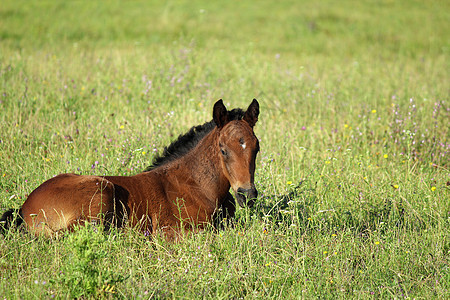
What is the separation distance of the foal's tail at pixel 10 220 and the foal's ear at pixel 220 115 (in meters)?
2.14

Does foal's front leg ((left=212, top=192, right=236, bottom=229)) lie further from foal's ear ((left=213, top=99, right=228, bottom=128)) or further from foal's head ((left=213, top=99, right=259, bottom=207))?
foal's ear ((left=213, top=99, right=228, bottom=128))

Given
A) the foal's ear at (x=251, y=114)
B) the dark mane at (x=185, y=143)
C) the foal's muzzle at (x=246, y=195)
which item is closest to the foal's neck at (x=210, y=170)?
the dark mane at (x=185, y=143)

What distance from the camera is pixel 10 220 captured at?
4.36 m

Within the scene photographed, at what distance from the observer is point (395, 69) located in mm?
12039

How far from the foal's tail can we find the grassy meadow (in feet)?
0.56

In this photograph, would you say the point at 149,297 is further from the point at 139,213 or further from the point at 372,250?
the point at 372,250

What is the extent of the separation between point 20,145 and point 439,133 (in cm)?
684

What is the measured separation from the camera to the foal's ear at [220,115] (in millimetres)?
4508

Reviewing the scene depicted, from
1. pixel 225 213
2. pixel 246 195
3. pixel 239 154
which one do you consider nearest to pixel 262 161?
pixel 225 213

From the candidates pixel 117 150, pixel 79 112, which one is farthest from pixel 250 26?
pixel 117 150

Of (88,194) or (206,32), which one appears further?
(206,32)

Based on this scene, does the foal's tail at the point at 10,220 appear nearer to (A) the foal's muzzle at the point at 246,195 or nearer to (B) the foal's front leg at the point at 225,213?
(B) the foal's front leg at the point at 225,213

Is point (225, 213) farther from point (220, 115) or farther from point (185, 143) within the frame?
point (220, 115)

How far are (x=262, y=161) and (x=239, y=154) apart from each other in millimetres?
2124
